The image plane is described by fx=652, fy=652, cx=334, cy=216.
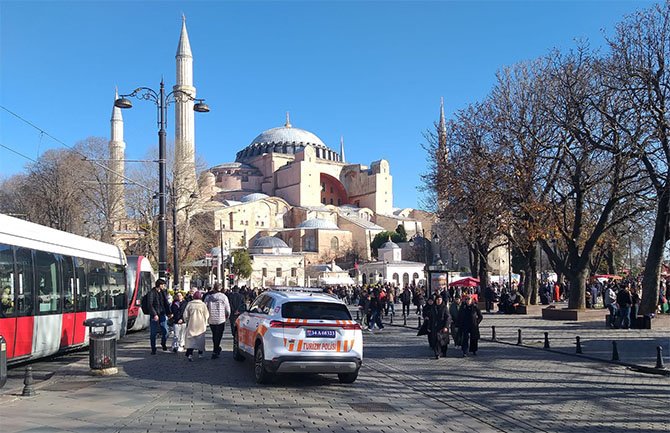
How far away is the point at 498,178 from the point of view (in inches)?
975

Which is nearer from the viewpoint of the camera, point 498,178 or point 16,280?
point 16,280

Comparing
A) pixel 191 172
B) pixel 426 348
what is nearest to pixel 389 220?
pixel 191 172

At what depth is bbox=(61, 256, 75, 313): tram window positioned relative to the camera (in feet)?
43.2

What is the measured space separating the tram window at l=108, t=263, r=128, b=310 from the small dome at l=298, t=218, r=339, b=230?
279ft

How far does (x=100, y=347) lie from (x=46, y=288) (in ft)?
6.68

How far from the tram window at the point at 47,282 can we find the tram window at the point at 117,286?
3872mm

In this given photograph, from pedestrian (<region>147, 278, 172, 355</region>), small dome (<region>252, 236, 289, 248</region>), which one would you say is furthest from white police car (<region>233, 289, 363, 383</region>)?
small dome (<region>252, 236, 289, 248</region>)

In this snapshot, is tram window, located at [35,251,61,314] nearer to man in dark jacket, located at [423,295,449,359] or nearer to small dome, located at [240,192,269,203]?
man in dark jacket, located at [423,295,449,359]

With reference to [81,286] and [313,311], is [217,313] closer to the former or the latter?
[81,286]

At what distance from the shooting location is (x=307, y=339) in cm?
977

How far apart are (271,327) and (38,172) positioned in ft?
126

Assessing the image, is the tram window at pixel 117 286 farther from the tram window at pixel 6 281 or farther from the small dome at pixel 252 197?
the small dome at pixel 252 197

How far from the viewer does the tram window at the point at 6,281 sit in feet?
34.3

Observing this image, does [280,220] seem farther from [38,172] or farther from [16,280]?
[16,280]
